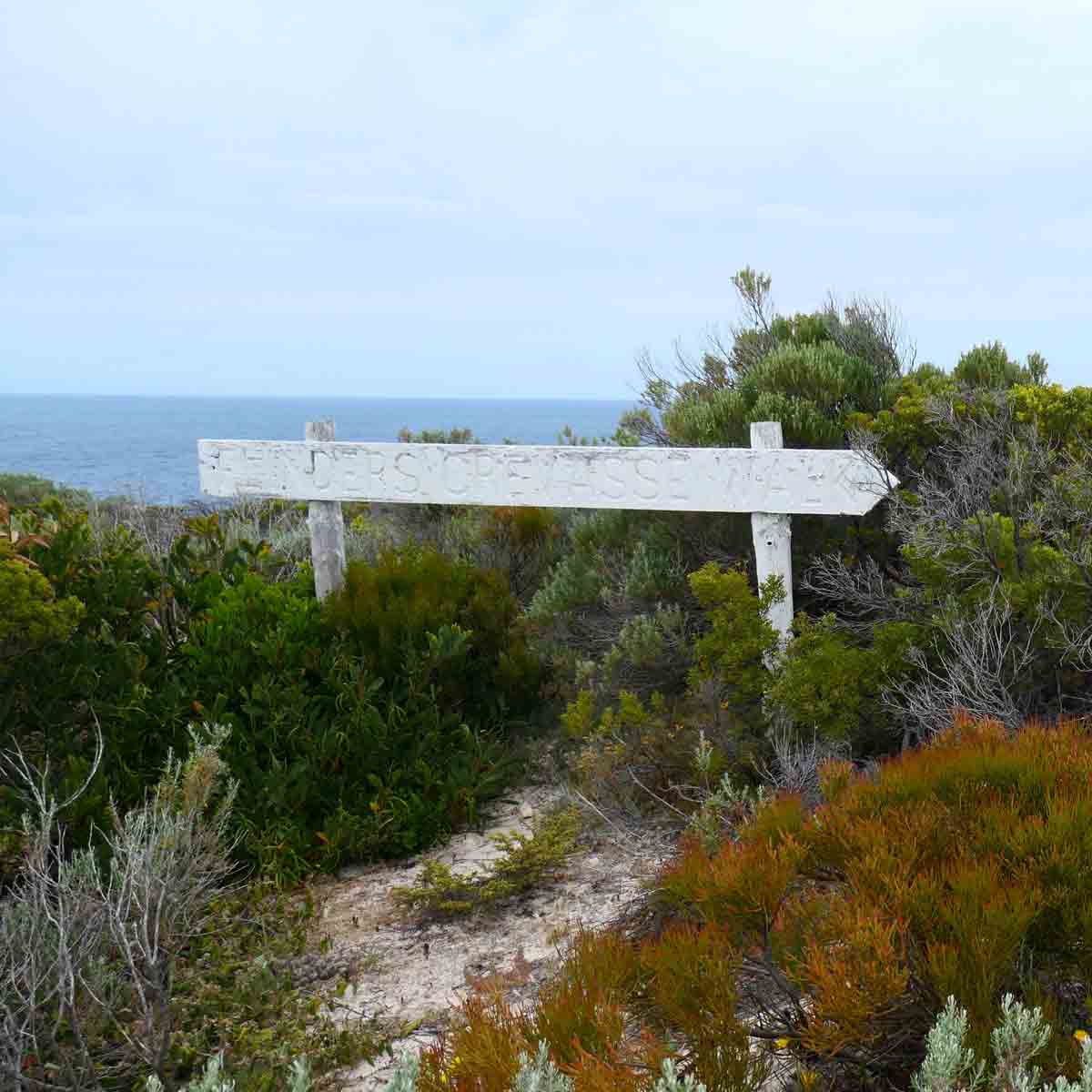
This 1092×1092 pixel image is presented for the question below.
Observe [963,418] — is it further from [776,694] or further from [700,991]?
[700,991]

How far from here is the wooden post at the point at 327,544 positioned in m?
7.11

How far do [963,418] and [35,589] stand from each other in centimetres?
459

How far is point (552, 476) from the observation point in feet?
20.7

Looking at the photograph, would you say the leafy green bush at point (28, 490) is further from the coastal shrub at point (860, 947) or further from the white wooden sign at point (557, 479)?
the coastal shrub at point (860, 947)

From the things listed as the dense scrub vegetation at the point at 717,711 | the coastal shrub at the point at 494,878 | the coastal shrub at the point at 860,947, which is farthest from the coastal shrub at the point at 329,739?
the coastal shrub at the point at 860,947

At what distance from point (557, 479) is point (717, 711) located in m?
1.78

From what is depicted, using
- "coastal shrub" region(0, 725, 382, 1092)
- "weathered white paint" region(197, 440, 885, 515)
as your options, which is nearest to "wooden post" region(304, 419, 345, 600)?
"weathered white paint" region(197, 440, 885, 515)

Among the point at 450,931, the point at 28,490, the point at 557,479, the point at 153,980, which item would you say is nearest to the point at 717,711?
the point at 450,931

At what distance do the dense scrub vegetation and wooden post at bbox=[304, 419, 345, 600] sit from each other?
0.59 ft

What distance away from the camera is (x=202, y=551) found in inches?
290

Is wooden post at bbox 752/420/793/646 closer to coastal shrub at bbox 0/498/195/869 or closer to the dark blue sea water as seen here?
coastal shrub at bbox 0/498/195/869

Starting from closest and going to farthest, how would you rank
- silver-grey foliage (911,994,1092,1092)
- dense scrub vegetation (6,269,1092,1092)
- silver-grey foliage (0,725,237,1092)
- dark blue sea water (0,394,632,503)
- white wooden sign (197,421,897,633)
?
1. silver-grey foliage (911,994,1092,1092)
2. dense scrub vegetation (6,269,1092,1092)
3. silver-grey foliage (0,725,237,1092)
4. white wooden sign (197,421,897,633)
5. dark blue sea water (0,394,632,503)

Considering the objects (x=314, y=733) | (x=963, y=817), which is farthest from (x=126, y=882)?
(x=963, y=817)

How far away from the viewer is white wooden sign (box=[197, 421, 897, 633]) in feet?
18.4
